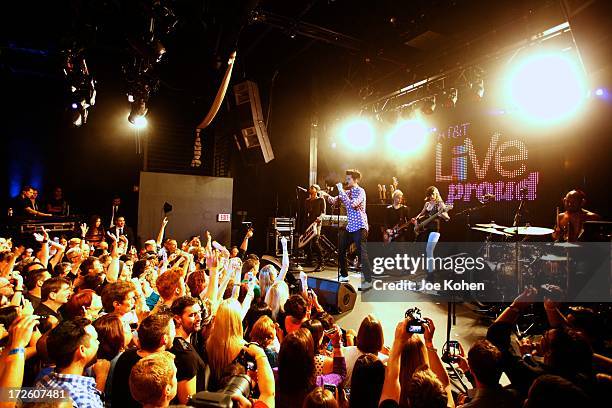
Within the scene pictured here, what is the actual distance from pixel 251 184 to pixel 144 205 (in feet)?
10.4

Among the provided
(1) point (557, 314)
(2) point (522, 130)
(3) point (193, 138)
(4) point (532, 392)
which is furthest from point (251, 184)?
(4) point (532, 392)

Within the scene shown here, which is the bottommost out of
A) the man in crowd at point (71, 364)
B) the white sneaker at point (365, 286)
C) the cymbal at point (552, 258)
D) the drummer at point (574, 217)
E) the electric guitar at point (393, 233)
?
the white sneaker at point (365, 286)

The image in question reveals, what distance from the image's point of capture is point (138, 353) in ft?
5.71

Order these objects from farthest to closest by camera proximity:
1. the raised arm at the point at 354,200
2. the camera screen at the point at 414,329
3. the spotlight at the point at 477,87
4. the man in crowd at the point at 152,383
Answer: the spotlight at the point at 477,87, the raised arm at the point at 354,200, the camera screen at the point at 414,329, the man in crowd at the point at 152,383

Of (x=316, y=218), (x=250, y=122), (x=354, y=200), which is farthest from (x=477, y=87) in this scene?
(x=250, y=122)

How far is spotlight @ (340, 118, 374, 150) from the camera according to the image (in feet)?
28.6

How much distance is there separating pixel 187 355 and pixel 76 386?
48cm

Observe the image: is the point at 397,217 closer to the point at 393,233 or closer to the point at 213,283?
the point at 393,233

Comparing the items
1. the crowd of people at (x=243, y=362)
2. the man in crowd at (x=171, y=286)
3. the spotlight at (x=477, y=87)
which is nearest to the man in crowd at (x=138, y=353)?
the crowd of people at (x=243, y=362)

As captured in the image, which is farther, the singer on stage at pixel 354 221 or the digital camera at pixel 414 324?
the singer on stage at pixel 354 221

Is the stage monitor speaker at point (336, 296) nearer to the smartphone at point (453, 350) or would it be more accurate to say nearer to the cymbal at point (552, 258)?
the smartphone at point (453, 350)

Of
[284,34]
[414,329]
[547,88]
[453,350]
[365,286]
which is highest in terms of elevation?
[284,34]

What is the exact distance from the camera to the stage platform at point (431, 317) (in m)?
3.79

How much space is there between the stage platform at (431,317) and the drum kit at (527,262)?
0.78 meters
